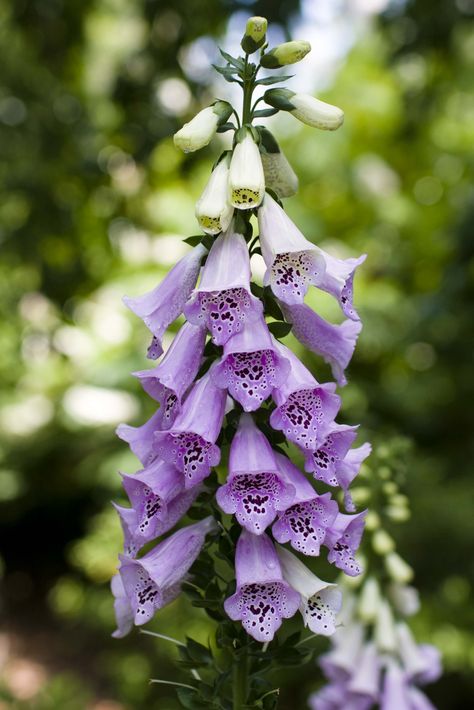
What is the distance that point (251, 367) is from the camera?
47.7 inches

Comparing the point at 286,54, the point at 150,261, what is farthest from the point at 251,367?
the point at 150,261

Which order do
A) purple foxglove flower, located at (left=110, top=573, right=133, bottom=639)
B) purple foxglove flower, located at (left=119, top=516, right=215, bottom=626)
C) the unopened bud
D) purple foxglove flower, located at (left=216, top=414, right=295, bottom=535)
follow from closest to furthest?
purple foxglove flower, located at (left=216, top=414, right=295, bottom=535)
purple foxglove flower, located at (left=119, top=516, right=215, bottom=626)
purple foxglove flower, located at (left=110, top=573, right=133, bottom=639)
the unopened bud

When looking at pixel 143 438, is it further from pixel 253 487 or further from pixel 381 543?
pixel 381 543

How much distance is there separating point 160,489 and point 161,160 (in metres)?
4.37

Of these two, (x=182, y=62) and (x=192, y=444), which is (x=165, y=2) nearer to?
(x=182, y=62)

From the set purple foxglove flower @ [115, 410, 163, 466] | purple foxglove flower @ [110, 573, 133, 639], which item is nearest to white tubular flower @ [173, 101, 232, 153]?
purple foxglove flower @ [115, 410, 163, 466]

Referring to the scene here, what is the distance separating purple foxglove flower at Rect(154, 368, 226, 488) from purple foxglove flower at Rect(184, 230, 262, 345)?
0.28 ft

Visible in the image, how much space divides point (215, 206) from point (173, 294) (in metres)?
0.20

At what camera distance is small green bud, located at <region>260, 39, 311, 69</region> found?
1.27 m

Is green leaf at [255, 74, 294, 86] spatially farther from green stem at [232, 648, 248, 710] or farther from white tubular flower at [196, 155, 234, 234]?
green stem at [232, 648, 248, 710]

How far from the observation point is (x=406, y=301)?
5246 mm

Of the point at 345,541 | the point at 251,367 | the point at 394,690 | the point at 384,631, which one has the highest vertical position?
the point at 251,367

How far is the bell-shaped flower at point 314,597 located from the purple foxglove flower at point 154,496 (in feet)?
0.67

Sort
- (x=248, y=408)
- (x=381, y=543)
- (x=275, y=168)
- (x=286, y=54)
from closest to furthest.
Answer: (x=248, y=408) < (x=286, y=54) < (x=275, y=168) < (x=381, y=543)
